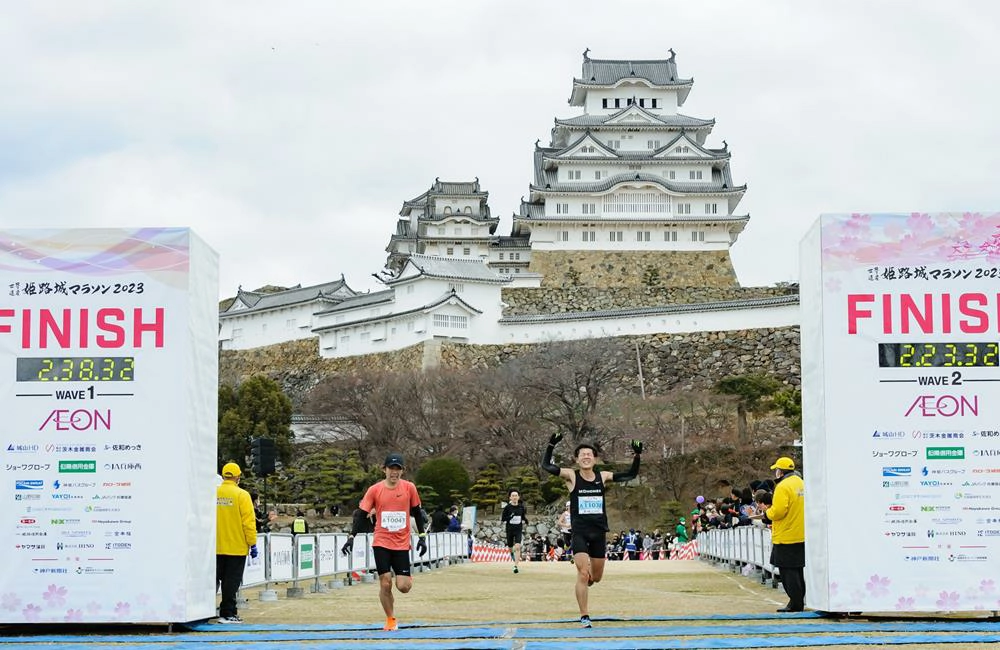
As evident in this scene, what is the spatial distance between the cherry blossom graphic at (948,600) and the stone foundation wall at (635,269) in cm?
4961

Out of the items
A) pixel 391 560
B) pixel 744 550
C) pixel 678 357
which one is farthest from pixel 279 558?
pixel 678 357

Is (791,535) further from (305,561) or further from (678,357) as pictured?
(678,357)

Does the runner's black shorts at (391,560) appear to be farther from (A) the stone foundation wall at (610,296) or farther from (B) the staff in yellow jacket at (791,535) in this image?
(A) the stone foundation wall at (610,296)

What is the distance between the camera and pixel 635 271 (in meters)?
60.1

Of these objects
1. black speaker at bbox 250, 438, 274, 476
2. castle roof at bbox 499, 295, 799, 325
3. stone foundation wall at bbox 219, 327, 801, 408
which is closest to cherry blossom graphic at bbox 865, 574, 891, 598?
black speaker at bbox 250, 438, 274, 476

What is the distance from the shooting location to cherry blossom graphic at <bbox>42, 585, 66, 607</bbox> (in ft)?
32.3

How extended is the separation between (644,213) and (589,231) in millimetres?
2661

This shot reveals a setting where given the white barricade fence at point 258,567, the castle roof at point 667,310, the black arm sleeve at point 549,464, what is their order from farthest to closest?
the castle roof at point 667,310, the white barricade fence at point 258,567, the black arm sleeve at point 549,464

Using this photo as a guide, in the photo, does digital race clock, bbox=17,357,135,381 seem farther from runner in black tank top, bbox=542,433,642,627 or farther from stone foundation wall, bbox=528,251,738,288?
stone foundation wall, bbox=528,251,738,288

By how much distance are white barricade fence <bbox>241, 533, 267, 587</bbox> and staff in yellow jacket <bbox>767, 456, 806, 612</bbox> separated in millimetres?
5275

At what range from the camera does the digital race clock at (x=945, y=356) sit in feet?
33.0

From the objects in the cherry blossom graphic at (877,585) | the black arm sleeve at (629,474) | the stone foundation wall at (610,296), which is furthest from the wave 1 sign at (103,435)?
the stone foundation wall at (610,296)

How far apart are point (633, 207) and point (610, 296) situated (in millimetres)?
4570

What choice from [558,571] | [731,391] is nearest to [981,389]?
[558,571]
